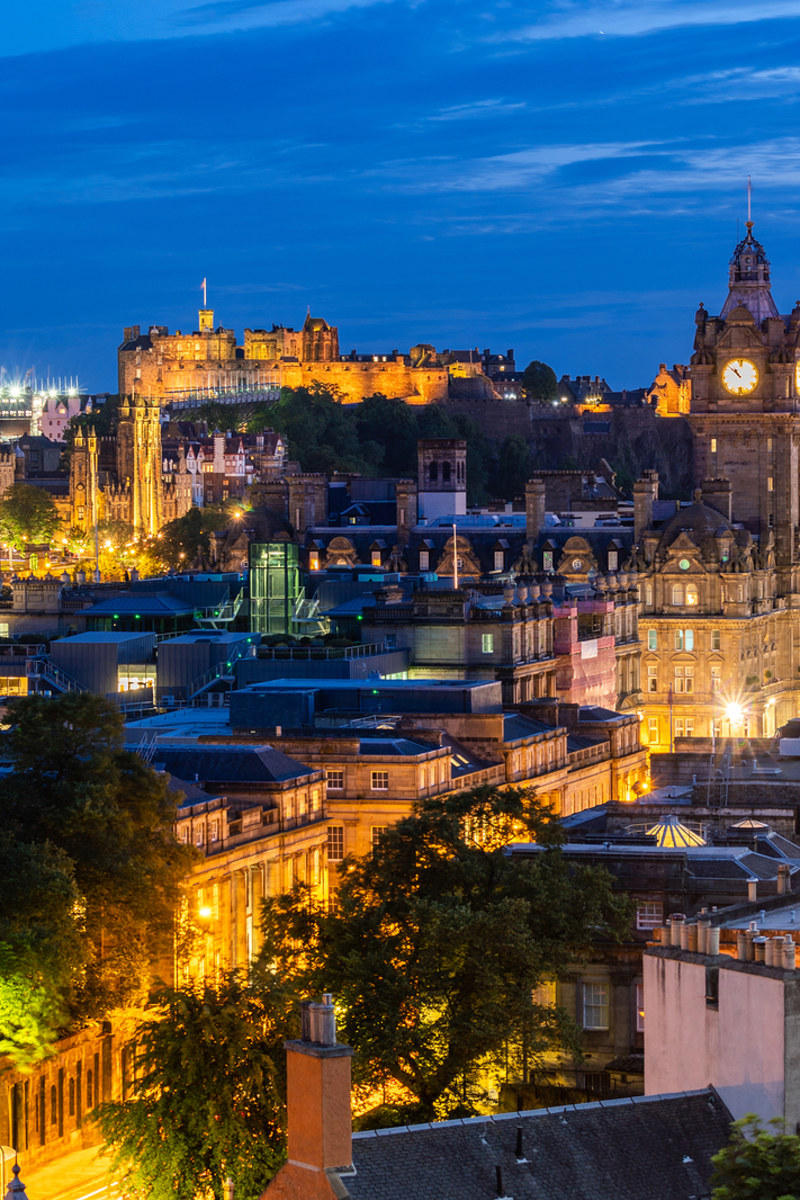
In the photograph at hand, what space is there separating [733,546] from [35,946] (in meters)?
103

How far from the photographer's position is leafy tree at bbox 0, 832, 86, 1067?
202ft

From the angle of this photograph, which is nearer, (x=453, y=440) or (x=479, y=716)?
(x=479, y=716)

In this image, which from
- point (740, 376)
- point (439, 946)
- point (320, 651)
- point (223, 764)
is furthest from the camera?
point (740, 376)

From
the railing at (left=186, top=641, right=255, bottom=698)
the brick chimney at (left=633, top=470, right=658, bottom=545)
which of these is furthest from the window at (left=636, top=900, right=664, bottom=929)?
the brick chimney at (left=633, top=470, right=658, bottom=545)

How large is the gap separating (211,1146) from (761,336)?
411ft

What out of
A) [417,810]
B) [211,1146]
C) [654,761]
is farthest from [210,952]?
[654,761]

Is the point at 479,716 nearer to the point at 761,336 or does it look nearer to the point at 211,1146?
the point at 211,1146

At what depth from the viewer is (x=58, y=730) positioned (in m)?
68.8

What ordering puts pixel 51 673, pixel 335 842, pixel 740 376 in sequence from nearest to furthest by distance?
pixel 335 842 → pixel 51 673 → pixel 740 376

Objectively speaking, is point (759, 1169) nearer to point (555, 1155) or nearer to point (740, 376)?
point (555, 1155)

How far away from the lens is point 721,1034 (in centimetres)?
4422

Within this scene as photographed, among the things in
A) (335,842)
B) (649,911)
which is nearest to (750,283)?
(335,842)

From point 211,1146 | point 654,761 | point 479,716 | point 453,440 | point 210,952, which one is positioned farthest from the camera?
point 453,440

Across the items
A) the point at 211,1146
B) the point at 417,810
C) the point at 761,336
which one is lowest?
the point at 211,1146
